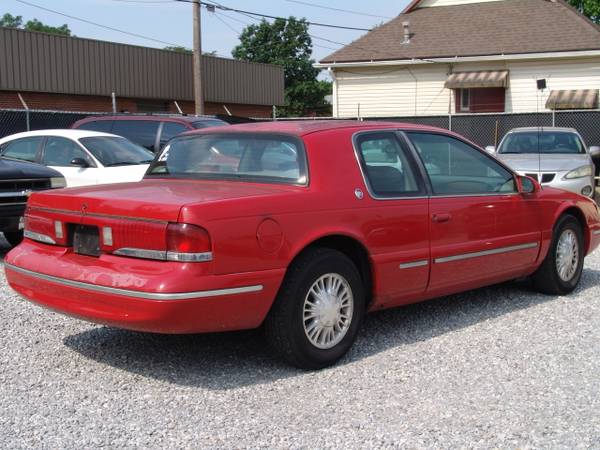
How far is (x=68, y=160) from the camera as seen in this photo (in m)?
10.6

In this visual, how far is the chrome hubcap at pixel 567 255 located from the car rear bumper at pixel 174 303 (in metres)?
Result: 3.38

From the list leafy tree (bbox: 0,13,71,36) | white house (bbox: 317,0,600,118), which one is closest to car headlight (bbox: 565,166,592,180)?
white house (bbox: 317,0,600,118)

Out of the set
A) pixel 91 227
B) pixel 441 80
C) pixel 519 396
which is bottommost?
pixel 519 396

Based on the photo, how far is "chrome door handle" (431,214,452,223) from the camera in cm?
539

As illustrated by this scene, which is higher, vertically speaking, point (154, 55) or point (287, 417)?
point (154, 55)

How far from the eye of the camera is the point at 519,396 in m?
4.27

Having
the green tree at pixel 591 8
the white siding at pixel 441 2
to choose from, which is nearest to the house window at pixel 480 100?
the white siding at pixel 441 2

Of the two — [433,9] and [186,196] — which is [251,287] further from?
[433,9]

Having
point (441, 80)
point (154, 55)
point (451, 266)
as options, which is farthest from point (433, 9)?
point (451, 266)

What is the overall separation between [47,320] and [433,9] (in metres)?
27.3

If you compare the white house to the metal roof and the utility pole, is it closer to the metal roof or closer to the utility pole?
the metal roof

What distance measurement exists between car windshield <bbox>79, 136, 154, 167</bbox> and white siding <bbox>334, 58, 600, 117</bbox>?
18444 mm

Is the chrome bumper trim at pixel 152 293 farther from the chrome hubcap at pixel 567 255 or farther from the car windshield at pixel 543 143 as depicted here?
the car windshield at pixel 543 143

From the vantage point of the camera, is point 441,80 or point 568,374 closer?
point 568,374
